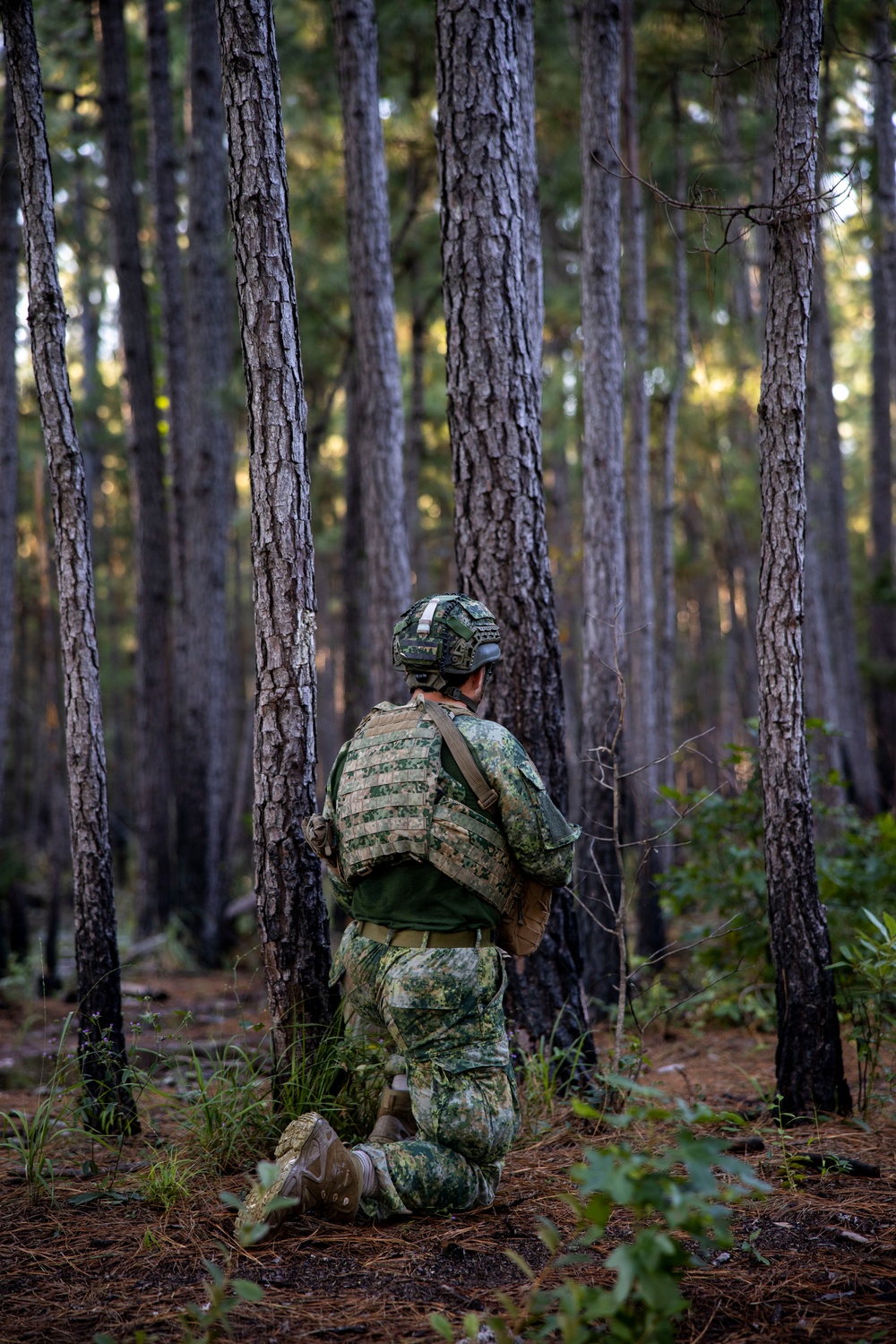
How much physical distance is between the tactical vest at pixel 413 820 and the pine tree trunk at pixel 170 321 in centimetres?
721

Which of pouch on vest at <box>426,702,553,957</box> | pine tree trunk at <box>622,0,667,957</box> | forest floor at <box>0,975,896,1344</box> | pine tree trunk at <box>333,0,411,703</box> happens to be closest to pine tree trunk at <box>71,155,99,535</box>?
pine tree trunk at <box>333,0,411,703</box>

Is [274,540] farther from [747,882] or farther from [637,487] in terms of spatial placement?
[637,487]

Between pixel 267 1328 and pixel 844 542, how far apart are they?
16019mm

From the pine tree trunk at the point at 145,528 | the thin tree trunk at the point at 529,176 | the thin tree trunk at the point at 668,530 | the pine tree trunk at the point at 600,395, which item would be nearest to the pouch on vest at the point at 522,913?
the thin tree trunk at the point at 529,176

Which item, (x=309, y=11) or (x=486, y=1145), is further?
(x=309, y=11)

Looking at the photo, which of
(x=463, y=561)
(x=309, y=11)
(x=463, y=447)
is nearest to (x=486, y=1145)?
(x=463, y=561)

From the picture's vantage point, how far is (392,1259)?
118 inches

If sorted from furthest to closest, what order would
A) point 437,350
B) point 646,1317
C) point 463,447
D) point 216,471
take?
point 437,350 → point 216,471 → point 463,447 → point 646,1317

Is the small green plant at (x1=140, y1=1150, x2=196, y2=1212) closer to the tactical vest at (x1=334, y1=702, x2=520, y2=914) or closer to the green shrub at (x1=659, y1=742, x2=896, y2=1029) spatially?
the tactical vest at (x1=334, y1=702, x2=520, y2=914)

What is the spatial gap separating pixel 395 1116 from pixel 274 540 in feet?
7.28

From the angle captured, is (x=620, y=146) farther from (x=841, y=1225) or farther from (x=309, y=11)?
(x=841, y=1225)

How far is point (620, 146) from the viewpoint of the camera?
973 cm

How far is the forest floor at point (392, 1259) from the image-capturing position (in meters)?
2.59

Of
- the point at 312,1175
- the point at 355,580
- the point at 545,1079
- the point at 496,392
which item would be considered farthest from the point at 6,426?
the point at 312,1175
